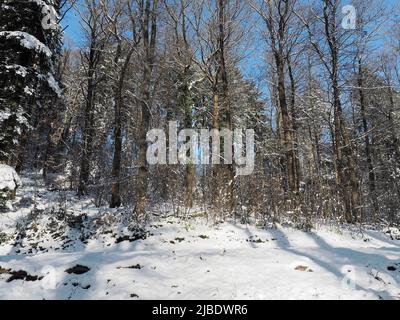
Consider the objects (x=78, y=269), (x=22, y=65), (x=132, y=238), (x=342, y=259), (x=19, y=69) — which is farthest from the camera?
(x=22, y=65)

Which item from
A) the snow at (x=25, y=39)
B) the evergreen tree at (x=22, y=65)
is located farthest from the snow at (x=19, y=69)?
the snow at (x=25, y=39)

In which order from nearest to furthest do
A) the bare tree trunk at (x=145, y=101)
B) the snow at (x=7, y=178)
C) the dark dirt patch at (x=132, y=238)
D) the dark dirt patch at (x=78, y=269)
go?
1. the dark dirt patch at (x=78, y=269)
2. the dark dirt patch at (x=132, y=238)
3. the snow at (x=7, y=178)
4. the bare tree trunk at (x=145, y=101)

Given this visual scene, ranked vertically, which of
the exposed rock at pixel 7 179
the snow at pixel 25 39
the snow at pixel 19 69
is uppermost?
the snow at pixel 25 39

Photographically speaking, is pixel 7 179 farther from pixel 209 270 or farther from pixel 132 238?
pixel 209 270

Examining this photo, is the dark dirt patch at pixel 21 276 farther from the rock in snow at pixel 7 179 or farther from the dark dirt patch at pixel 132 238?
the rock in snow at pixel 7 179

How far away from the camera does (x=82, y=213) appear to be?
38.0ft

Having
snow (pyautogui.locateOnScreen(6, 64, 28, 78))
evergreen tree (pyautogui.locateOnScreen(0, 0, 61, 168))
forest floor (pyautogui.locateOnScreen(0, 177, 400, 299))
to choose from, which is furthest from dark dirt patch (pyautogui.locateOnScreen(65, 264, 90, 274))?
snow (pyautogui.locateOnScreen(6, 64, 28, 78))

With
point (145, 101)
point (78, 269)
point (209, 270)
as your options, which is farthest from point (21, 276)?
point (145, 101)

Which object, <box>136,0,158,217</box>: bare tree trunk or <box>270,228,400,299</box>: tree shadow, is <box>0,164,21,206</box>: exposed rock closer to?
<box>136,0,158,217</box>: bare tree trunk

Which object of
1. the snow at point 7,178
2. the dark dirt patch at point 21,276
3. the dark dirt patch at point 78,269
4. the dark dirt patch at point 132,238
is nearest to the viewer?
the dark dirt patch at point 21,276

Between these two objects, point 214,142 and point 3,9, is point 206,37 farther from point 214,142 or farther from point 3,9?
point 3,9

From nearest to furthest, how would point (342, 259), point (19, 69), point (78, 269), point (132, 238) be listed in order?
point (78, 269), point (342, 259), point (132, 238), point (19, 69)
